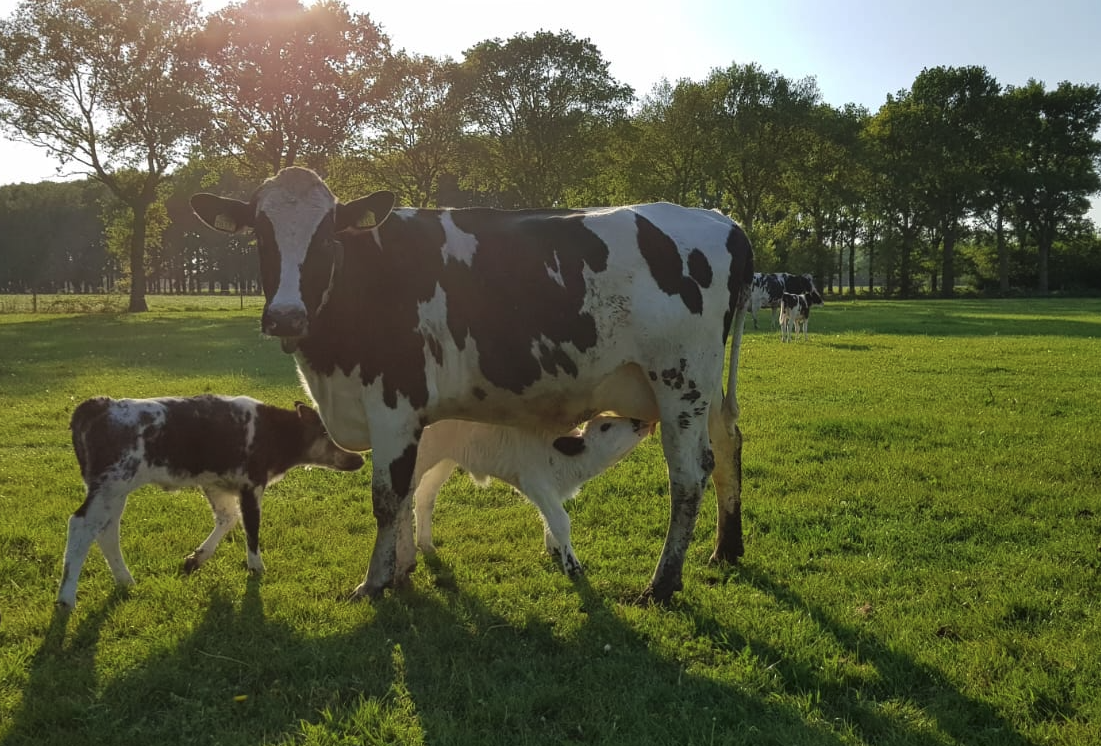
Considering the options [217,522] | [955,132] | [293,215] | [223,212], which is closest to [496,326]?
[293,215]

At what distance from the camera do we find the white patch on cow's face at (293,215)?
494 centimetres

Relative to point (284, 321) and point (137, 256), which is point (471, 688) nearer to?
point (284, 321)

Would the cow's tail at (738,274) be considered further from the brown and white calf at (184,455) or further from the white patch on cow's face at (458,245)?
the brown and white calf at (184,455)

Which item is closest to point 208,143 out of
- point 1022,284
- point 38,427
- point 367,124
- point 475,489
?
point 367,124

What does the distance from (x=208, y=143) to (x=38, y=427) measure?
3261 centimetres

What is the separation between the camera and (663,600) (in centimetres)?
538

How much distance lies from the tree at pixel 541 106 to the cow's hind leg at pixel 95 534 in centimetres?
4276

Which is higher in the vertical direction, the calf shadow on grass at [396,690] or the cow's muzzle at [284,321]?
the cow's muzzle at [284,321]

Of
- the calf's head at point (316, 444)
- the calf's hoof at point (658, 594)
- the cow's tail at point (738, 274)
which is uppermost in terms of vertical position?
the cow's tail at point (738, 274)

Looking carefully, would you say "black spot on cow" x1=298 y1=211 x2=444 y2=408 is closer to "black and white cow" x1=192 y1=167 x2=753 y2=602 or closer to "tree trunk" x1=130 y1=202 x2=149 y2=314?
"black and white cow" x1=192 y1=167 x2=753 y2=602

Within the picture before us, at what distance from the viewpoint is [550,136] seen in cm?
4550

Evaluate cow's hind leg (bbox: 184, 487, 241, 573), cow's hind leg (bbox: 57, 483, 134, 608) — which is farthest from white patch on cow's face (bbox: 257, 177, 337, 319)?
cow's hind leg (bbox: 184, 487, 241, 573)

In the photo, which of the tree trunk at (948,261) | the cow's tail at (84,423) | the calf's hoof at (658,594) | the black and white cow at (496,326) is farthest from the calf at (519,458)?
the tree trunk at (948,261)

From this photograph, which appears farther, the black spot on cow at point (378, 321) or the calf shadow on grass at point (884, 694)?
the black spot on cow at point (378, 321)
